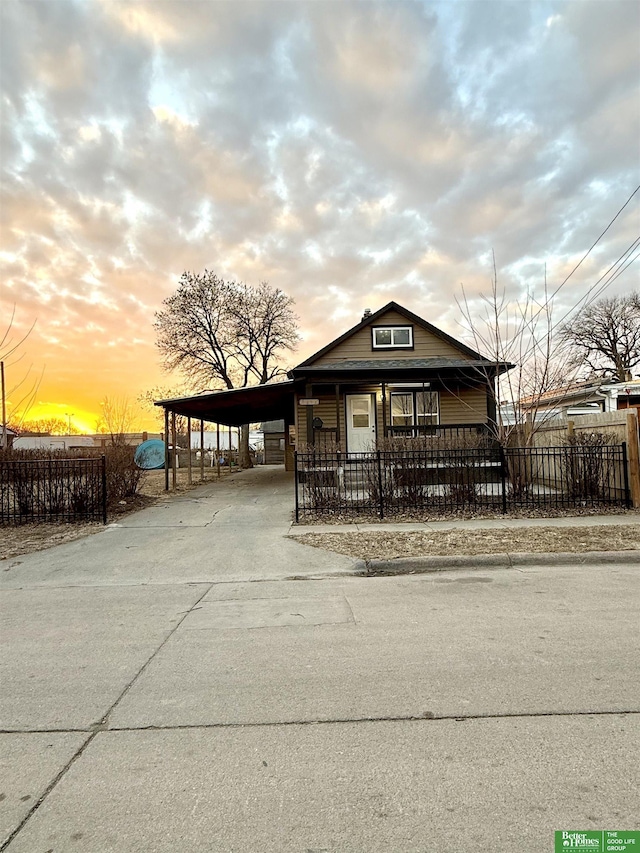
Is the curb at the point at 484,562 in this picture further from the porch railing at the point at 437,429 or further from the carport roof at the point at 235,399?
the carport roof at the point at 235,399

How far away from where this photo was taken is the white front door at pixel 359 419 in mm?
18141

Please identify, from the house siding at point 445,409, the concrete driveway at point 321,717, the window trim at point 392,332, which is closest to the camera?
the concrete driveway at point 321,717

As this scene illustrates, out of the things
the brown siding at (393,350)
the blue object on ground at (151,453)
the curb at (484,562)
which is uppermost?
the brown siding at (393,350)

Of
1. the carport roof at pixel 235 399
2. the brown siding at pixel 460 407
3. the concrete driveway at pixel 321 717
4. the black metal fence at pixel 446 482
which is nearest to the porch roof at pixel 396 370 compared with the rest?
the carport roof at pixel 235 399

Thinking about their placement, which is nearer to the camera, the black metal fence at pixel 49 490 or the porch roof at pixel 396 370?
the black metal fence at pixel 49 490

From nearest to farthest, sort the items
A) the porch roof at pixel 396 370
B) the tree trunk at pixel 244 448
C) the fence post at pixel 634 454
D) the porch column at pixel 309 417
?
the fence post at pixel 634 454, the porch roof at pixel 396 370, the porch column at pixel 309 417, the tree trunk at pixel 244 448

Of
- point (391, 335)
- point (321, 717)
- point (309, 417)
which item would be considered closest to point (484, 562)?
point (321, 717)

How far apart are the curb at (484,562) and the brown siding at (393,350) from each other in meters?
12.4

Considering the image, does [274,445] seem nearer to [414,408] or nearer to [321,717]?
[414,408]

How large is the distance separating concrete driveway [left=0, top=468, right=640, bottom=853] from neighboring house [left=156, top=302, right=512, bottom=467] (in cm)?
1092

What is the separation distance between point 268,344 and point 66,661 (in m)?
32.7

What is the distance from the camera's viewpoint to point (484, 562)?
266 inches

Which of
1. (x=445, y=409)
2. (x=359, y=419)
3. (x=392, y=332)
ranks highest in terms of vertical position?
(x=392, y=332)

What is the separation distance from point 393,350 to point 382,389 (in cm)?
267
